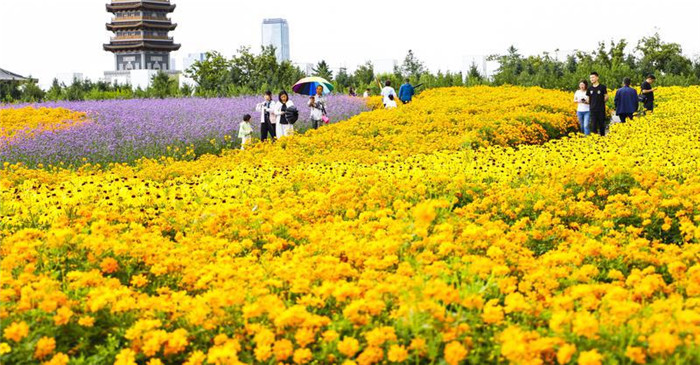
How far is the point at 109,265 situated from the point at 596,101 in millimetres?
Answer: 11077

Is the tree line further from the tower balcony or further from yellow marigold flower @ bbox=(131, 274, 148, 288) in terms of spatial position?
the tower balcony

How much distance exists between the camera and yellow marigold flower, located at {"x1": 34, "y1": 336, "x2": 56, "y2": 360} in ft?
9.66

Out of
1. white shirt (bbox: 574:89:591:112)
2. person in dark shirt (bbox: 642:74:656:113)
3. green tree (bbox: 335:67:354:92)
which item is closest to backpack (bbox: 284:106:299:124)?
white shirt (bbox: 574:89:591:112)

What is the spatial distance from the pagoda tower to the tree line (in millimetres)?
37386

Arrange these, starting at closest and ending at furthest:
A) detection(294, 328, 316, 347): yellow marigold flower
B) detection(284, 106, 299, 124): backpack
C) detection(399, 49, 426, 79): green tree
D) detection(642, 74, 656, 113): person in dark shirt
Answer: detection(294, 328, 316, 347): yellow marigold flower < detection(284, 106, 299, 124): backpack < detection(642, 74, 656, 113): person in dark shirt < detection(399, 49, 426, 79): green tree

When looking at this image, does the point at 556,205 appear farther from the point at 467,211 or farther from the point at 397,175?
the point at 397,175

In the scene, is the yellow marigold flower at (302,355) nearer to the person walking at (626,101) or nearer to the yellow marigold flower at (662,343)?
the yellow marigold flower at (662,343)

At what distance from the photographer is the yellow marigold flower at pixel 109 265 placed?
12.9 ft

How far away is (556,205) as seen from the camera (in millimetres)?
5945

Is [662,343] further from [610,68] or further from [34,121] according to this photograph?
[610,68]

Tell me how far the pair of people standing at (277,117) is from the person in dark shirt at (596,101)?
5.70 m

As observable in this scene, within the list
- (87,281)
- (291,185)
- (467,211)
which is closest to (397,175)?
(291,185)

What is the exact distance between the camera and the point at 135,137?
1309cm

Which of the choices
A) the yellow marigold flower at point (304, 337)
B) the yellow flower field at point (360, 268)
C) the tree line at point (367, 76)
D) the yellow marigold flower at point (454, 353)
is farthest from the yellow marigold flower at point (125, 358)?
the tree line at point (367, 76)
